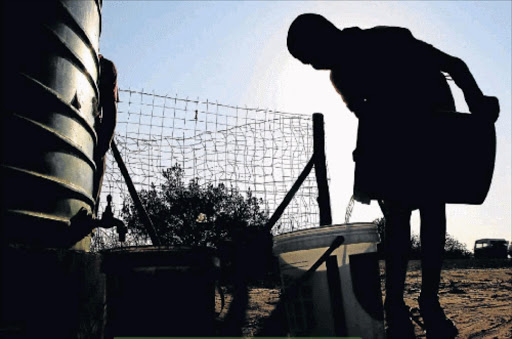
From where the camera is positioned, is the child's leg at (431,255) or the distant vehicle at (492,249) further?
the distant vehicle at (492,249)

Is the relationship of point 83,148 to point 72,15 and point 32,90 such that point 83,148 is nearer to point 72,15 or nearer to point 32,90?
point 32,90

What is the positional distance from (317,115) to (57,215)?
12.9ft

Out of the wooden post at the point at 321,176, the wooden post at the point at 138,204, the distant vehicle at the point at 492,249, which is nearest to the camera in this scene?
the wooden post at the point at 138,204

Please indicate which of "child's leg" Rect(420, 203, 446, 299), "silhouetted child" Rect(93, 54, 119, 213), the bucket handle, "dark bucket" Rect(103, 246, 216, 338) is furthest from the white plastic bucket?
"silhouetted child" Rect(93, 54, 119, 213)

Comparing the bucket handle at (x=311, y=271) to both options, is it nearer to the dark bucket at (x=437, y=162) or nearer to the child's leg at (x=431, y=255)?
the dark bucket at (x=437, y=162)

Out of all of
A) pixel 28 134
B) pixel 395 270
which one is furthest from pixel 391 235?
pixel 28 134

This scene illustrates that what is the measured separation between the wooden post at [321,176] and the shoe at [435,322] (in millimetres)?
2879

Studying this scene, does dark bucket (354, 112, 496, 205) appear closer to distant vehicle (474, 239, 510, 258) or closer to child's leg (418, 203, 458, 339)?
child's leg (418, 203, 458, 339)

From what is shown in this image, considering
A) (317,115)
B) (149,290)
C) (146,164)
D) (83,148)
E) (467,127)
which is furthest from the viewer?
(146,164)

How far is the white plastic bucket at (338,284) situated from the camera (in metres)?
2.12

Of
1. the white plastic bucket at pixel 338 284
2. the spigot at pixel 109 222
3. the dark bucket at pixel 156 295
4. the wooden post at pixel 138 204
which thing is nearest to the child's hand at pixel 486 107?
the white plastic bucket at pixel 338 284

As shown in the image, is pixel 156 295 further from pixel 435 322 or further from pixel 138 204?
pixel 138 204

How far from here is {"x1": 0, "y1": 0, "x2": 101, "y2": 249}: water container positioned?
174cm

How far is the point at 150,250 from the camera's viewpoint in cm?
175
